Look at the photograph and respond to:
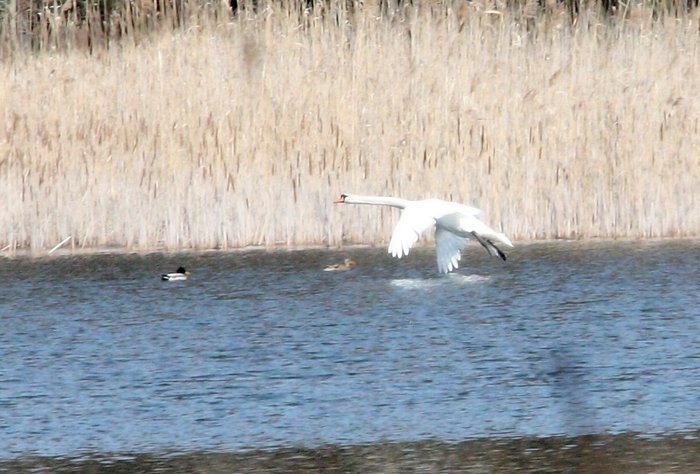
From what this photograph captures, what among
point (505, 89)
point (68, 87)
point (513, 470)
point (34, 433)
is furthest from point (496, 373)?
point (68, 87)

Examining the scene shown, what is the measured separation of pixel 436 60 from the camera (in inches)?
450

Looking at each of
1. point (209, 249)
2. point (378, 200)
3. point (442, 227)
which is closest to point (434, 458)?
point (442, 227)

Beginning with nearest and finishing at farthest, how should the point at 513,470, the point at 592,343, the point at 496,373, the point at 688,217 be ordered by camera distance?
the point at 513,470, the point at 496,373, the point at 592,343, the point at 688,217

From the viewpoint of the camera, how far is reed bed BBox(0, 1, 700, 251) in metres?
10.7

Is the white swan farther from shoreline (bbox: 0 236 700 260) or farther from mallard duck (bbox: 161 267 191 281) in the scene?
mallard duck (bbox: 161 267 191 281)

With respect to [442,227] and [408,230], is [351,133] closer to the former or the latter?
[442,227]

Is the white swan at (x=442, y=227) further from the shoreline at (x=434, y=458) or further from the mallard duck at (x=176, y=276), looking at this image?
the shoreline at (x=434, y=458)

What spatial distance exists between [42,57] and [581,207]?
14.5ft

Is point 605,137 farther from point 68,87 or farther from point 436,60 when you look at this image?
point 68,87

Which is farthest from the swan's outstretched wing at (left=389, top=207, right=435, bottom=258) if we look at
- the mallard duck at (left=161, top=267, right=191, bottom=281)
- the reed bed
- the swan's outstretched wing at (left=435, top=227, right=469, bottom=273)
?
the reed bed

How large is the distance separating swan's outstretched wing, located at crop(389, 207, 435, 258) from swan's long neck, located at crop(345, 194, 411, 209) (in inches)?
14.6

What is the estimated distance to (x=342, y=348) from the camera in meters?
7.16

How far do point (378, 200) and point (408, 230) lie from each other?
0.87 meters

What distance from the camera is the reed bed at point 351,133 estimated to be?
1067 centimetres
